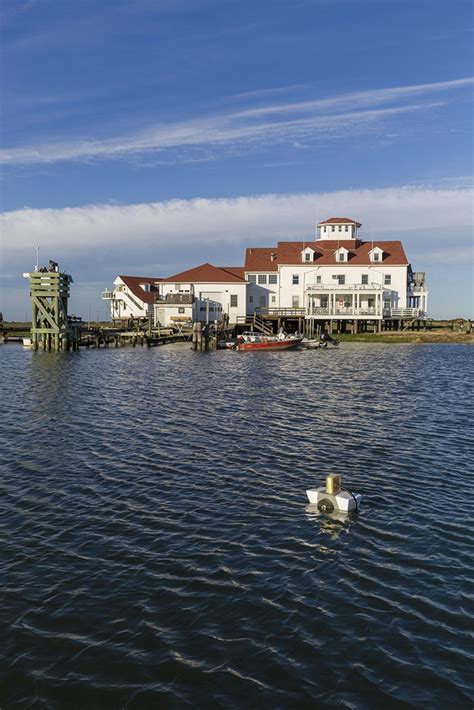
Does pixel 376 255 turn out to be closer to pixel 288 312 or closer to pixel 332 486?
pixel 288 312

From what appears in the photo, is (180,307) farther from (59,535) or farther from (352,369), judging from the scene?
(59,535)

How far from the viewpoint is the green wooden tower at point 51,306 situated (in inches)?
2379

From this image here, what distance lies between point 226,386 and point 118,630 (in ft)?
91.8

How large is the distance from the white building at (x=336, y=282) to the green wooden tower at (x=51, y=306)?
27146 millimetres

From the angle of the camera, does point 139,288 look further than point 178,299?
Yes

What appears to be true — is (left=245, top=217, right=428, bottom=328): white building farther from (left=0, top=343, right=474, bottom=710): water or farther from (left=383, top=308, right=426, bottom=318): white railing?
(left=0, top=343, right=474, bottom=710): water

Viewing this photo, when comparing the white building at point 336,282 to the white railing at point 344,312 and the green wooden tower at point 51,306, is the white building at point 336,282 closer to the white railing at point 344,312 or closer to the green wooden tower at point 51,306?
the white railing at point 344,312

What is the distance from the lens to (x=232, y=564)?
39.1ft

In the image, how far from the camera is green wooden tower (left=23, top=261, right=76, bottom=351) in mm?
60438

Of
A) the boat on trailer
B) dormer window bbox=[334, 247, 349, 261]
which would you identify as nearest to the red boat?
the boat on trailer

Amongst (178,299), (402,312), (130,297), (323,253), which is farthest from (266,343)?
(130,297)

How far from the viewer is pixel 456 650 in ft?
29.8

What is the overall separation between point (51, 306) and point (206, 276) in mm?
24673

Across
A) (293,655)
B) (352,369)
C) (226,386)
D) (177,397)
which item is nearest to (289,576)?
(293,655)
